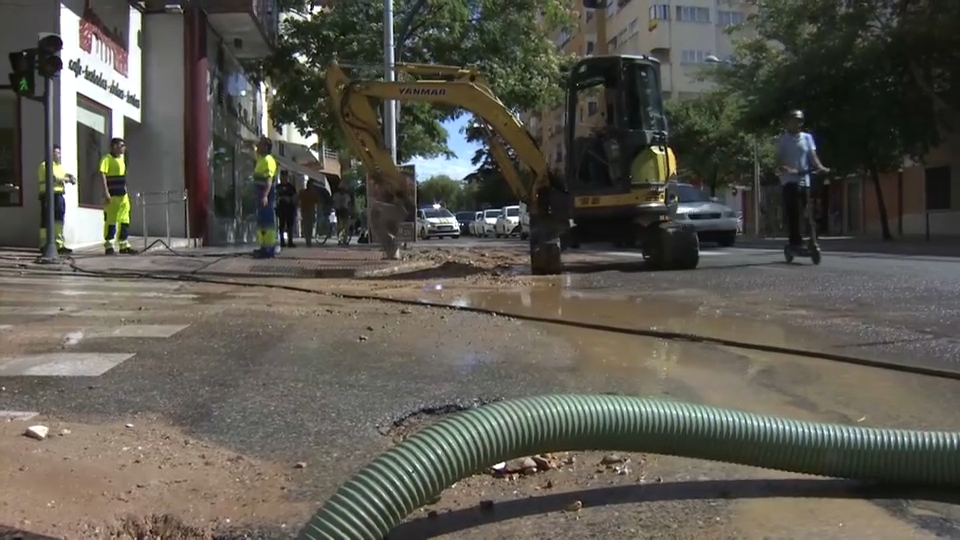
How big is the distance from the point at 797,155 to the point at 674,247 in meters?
1.90

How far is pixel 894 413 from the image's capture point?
4.28 metres

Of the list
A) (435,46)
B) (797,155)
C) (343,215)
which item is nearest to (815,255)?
(797,155)

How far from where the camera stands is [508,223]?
42.0 m

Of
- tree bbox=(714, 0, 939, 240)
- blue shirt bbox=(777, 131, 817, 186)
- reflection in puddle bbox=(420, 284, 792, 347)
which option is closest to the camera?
reflection in puddle bbox=(420, 284, 792, 347)

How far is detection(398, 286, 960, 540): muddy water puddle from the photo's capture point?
10.2 feet

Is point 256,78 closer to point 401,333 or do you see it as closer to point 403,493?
point 401,333

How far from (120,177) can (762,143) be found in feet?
107

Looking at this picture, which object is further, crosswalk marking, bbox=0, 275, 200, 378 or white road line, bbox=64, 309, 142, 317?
white road line, bbox=64, 309, 142, 317

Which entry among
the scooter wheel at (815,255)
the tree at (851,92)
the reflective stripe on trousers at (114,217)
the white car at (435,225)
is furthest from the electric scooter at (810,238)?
the white car at (435,225)

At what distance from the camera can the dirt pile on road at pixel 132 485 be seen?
10.3ft

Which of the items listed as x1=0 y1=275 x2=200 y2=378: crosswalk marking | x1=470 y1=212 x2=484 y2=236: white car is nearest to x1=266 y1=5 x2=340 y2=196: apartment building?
x1=470 y1=212 x2=484 y2=236: white car

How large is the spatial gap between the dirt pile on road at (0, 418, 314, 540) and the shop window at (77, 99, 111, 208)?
566 inches

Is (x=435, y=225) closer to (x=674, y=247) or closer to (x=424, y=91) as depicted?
(x=424, y=91)

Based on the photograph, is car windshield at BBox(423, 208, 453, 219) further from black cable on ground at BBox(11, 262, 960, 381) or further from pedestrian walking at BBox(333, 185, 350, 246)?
black cable on ground at BBox(11, 262, 960, 381)
